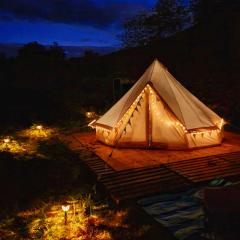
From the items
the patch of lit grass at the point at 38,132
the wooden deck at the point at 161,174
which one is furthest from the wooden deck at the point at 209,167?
the patch of lit grass at the point at 38,132

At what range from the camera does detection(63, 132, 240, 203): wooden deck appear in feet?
19.4

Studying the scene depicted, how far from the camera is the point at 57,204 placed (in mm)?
5742

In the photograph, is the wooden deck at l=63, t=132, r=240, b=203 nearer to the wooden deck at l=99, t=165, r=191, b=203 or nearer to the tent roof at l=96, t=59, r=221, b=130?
the wooden deck at l=99, t=165, r=191, b=203

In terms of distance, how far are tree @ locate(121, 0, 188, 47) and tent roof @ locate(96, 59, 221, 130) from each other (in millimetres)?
15208

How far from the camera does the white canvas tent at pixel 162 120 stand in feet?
26.0

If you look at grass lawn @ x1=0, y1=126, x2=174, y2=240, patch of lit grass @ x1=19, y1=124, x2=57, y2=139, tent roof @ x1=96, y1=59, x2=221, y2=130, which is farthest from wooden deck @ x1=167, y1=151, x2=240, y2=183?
patch of lit grass @ x1=19, y1=124, x2=57, y2=139

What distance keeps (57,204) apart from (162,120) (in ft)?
10.7

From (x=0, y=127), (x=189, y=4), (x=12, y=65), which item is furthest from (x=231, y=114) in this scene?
(x=12, y=65)

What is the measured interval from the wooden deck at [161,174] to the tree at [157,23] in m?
16.9

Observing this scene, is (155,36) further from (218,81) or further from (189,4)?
(218,81)

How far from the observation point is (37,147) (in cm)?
927

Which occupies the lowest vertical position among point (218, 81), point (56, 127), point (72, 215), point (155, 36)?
point (72, 215)

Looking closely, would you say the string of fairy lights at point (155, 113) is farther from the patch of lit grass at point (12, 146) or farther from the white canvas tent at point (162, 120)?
the patch of lit grass at point (12, 146)

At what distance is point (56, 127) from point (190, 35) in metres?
15.9
